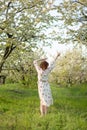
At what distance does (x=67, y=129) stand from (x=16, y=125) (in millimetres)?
1733

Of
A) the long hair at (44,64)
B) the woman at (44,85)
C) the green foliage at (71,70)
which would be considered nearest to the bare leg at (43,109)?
the woman at (44,85)

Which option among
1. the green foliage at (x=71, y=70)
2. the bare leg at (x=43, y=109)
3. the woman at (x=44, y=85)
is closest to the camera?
the bare leg at (x=43, y=109)

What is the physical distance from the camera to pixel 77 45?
81.9ft

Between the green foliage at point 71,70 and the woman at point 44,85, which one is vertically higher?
the woman at point 44,85

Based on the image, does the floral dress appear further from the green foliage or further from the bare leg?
the green foliage

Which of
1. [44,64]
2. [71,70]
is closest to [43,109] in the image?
[44,64]

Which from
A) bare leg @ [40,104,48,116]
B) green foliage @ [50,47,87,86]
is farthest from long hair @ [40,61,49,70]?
green foliage @ [50,47,87,86]

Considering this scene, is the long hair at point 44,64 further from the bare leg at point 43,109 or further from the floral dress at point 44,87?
the bare leg at point 43,109

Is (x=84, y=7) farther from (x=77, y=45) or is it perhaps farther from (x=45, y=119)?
(x=45, y=119)

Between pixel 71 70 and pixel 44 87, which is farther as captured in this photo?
pixel 71 70

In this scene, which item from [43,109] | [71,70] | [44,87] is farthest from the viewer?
[71,70]

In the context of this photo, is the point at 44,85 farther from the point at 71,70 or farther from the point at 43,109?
the point at 71,70

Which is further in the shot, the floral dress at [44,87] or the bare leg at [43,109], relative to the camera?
the floral dress at [44,87]

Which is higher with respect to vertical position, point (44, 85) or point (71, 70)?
point (44, 85)
